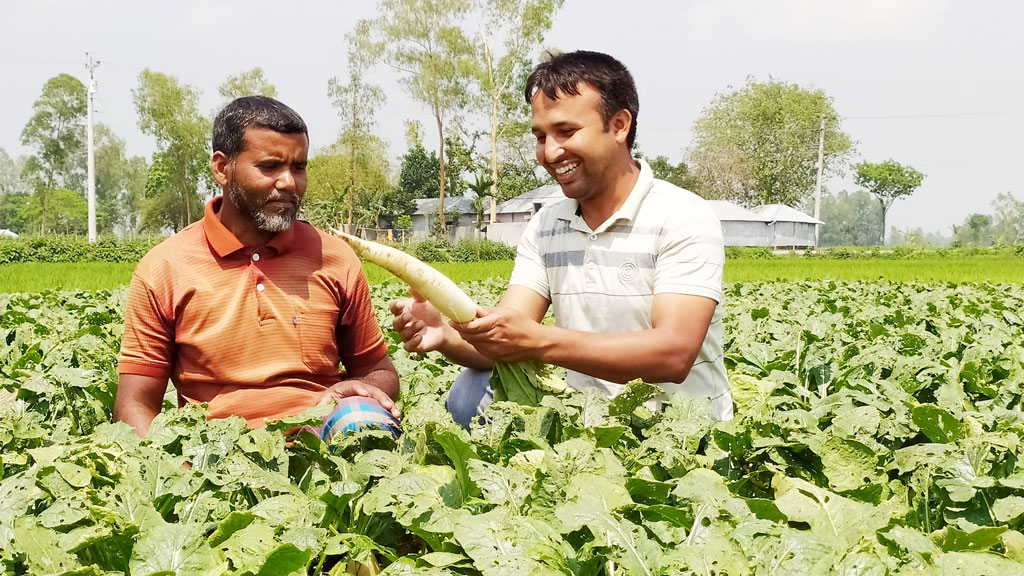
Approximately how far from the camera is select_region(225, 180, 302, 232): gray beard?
2789 mm

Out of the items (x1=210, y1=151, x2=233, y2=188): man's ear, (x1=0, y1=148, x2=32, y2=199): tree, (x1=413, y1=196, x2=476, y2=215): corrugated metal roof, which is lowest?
(x1=210, y1=151, x2=233, y2=188): man's ear

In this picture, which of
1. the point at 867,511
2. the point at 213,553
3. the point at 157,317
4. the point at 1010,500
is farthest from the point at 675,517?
the point at 157,317

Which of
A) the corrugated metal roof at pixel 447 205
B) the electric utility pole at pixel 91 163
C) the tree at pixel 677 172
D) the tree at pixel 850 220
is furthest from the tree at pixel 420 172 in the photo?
the tree at pixel 850 220

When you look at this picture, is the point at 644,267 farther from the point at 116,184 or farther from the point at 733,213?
the point at 116,184

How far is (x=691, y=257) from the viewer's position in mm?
2729

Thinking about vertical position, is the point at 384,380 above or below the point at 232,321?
below

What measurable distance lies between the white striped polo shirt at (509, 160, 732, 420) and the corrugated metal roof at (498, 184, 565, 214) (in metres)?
52.5

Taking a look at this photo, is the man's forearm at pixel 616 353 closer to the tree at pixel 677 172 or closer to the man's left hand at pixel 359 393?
the man's left hand at pixel 359 393

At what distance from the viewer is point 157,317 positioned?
2.77 meters

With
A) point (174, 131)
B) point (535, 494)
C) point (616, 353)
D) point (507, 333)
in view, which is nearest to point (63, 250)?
point (174, 131)

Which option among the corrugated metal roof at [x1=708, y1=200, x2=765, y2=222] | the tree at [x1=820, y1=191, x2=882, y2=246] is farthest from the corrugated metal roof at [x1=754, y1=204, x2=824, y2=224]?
the tree at [x1=820, y1=191, x2=882, y2=246]

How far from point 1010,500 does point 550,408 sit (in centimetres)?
103

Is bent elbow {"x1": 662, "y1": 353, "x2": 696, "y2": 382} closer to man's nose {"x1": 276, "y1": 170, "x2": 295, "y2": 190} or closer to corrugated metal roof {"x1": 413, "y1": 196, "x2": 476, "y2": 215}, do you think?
man's nose {"x1": 276, "y1": 170, "x2": 295, "y2": 190}

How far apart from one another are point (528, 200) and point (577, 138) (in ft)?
182
